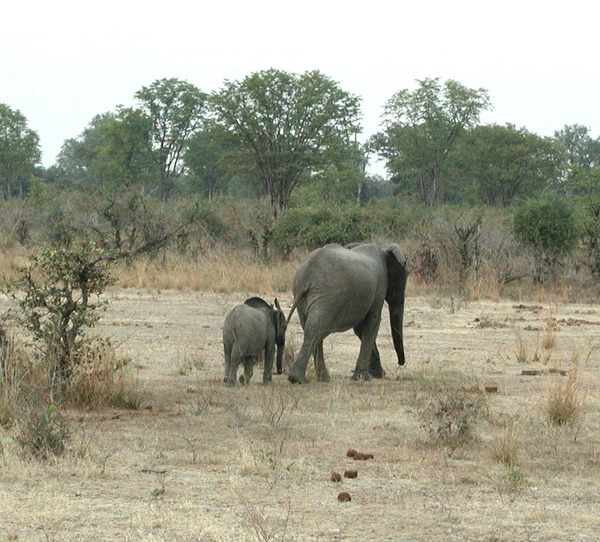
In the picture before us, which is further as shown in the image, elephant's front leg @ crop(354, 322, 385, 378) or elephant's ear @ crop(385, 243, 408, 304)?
elephant's ear @ crop(385, 243, 408, 304)

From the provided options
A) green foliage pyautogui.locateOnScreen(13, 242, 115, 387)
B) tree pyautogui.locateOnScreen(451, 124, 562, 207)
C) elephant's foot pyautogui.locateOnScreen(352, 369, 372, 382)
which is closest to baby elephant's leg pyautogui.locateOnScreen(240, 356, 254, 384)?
elephant's foot pyautogui.locateOnScreen(352, 369, 372, 382)

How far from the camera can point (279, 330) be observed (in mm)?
11922

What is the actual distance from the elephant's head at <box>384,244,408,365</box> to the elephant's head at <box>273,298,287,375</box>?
1371 millimetres

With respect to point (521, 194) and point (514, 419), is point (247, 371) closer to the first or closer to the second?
point (514, 419)

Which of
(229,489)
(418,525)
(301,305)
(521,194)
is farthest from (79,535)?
(521,194)

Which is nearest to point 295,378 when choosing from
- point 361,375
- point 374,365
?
point 361,375

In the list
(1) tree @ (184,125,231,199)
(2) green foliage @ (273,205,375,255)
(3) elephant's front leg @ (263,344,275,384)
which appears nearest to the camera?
(3) elephant's front leg @ (263,344,275,384)

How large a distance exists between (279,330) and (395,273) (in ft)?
5.54

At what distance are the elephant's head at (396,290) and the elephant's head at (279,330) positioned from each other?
4.50 ft

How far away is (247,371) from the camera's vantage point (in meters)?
11.1

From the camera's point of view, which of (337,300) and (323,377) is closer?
(337,300)

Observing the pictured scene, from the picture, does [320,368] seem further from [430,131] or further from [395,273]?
[430,131]

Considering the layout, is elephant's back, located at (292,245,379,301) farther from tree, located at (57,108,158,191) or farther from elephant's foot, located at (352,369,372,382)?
tree, located at (57,108,158,191)

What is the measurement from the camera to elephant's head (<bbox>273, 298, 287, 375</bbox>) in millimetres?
11781
